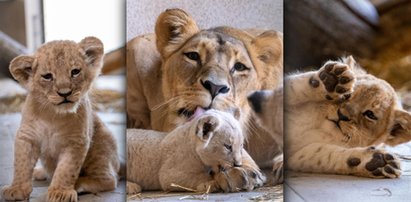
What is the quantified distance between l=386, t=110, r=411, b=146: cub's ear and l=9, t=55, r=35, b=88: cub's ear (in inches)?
81.2

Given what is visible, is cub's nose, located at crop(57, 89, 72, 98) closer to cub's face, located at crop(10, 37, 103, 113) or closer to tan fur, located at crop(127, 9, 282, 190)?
cub's face, located at crop(10, 37, 103, 113)

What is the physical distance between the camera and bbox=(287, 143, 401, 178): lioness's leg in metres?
3.55

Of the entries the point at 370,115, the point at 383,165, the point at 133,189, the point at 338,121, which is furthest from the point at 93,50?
the point at 383,165

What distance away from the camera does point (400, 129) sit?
372 cm

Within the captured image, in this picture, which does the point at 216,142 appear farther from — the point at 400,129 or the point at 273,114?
the point at 400,129

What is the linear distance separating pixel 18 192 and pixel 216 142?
3.64 feet

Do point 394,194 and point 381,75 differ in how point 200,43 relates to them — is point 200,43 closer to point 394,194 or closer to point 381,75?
point 381,75

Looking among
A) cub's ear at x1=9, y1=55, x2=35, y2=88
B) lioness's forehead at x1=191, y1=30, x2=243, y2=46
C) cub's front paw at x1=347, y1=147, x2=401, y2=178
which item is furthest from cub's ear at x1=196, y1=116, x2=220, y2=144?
cub's ear at x1=9, y1=55, x2=35, y2=88

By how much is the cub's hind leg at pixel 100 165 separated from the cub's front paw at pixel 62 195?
0.23 feet

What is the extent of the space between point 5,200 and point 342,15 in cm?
218

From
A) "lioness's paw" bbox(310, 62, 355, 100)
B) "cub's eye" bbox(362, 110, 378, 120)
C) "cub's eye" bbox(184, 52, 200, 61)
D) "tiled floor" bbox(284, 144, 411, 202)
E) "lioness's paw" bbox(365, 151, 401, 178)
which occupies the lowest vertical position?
"tiled floor" bbox(284, 144, 411, 202)

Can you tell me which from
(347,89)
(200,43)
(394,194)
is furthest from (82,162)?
(394,194)

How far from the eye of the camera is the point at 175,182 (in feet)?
11.6

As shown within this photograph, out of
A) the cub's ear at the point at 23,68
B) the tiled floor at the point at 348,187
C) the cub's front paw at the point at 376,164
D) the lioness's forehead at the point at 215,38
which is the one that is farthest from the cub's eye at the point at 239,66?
the cub's ear at the point at 23,68
